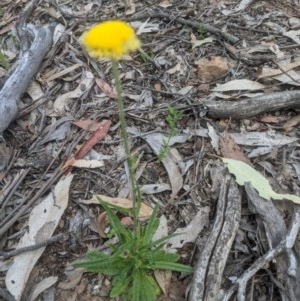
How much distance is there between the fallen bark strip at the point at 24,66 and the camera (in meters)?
3.02

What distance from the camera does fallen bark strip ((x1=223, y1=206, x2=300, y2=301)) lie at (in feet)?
7.14

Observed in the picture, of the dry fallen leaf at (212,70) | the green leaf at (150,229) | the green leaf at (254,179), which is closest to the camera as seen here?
the green leaf at (150,229)

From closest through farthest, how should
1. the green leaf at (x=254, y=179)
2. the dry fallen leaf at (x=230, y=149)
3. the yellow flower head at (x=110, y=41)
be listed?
the yellow flower head at (x=110, y=41) → the green leaf at (x=254, y=179) → the dry fallen leaf at (x=230, y=149)

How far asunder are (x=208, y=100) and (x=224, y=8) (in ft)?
4.13

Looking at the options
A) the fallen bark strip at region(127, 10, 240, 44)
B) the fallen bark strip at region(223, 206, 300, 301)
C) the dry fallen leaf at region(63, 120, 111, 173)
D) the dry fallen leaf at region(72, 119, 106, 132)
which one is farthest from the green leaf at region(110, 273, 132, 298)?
the fallen bark strip at region(127, 10, 240, 44)

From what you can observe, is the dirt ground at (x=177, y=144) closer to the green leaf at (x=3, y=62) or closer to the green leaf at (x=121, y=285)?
the green leaf at (x=3, y=62)

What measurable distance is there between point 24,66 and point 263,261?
2.11 meters

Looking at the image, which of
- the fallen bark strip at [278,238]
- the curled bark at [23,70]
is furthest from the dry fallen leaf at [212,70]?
the curled bark at [23,70]

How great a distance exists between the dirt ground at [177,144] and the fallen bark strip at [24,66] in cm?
9

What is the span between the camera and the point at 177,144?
2.93 m

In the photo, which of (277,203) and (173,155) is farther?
(173,155)

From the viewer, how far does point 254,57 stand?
349 cm

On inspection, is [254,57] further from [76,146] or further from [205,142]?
[76,146]

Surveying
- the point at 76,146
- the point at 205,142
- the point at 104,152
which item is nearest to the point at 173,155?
the point at 205,142
